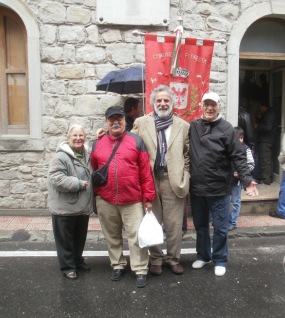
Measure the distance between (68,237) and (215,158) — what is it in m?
1.67

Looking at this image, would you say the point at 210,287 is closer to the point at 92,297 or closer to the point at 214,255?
the point at 214,255

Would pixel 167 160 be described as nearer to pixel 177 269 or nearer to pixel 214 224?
pixel 214 224

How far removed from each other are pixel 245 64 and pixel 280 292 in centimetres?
556

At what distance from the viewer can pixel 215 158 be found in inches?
149

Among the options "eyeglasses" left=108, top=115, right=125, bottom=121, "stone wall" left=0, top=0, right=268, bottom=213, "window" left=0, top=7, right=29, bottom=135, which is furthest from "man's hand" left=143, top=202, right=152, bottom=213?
"window" left=0, top=7, right=29, bottom=135

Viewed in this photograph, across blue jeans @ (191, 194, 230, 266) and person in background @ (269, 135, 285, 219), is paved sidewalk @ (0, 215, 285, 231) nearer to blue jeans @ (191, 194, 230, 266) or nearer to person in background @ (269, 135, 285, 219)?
person in background @ (269, 135, 285, 219)

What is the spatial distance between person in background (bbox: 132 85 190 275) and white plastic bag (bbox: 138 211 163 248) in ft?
0.89

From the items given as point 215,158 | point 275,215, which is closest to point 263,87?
point 275,215

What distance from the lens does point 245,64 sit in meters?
8.02

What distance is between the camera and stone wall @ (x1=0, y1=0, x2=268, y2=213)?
19.0 feet

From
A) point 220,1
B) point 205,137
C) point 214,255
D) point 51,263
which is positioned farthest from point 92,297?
point 220,1

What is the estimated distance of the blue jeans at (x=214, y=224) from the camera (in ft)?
12.8

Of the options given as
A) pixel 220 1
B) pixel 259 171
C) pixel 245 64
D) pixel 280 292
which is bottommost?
pixel 280 292

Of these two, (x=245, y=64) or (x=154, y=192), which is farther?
(x=245, y=64)
